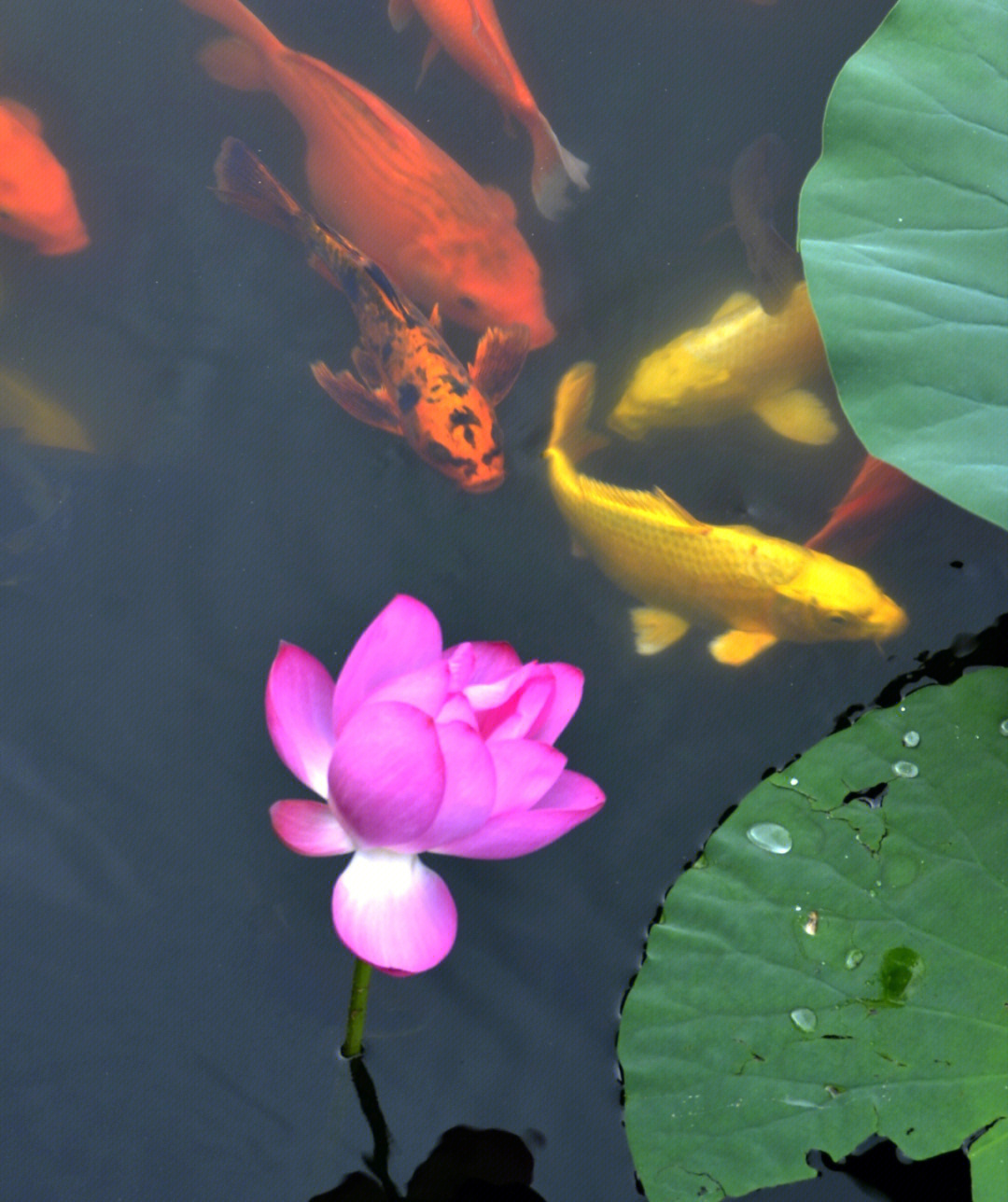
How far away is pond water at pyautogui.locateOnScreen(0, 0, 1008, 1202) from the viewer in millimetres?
1370

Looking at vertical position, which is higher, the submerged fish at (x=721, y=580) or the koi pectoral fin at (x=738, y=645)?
the submerged fish at (x=721, y=580)

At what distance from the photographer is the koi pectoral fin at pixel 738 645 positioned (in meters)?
1.67

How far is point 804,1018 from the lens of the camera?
1178mm

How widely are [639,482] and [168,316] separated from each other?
784 millimetres

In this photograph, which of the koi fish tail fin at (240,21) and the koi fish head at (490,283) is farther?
the koi fish tail fin at (240,21)

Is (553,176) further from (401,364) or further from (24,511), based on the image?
(24,511)

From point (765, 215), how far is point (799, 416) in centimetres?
36

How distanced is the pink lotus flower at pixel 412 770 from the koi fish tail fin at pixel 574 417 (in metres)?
0.73

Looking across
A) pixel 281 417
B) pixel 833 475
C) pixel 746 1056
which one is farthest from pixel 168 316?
pixel 746 1056

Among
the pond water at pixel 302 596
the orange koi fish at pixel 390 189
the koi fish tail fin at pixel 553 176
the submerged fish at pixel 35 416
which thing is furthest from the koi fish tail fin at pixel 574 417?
the submerged fish at pixel 35 416

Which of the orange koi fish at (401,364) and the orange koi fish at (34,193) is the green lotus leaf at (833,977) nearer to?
the orange koi fish at (401,364)

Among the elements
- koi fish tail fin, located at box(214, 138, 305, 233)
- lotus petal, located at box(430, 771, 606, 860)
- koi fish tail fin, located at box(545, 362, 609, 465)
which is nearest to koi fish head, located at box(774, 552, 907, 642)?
koi fish tail fin, located at box(545, 362, 609, 465)

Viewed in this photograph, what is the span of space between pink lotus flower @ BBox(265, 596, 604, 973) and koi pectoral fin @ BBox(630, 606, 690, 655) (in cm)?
53

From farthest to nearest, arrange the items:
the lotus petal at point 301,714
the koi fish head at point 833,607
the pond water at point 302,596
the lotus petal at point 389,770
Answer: the koi fish head at point 833,607 → the pond water at point 302,596 → the lotus petal at point 301,714 → the lotus petal at point 389,770
